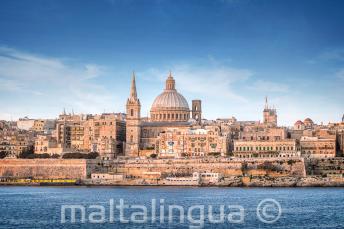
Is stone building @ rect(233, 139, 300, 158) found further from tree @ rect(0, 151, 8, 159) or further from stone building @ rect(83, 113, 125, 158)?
tree @ rect(0, 151, 8, 159)

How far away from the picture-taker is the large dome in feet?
306

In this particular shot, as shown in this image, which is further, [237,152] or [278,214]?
[237,152]

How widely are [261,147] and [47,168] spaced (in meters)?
19.6

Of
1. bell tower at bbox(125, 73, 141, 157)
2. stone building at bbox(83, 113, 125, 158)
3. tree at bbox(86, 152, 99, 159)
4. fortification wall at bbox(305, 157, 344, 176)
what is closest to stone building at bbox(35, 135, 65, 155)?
stone building at bbox(83, 113, 125, 158)

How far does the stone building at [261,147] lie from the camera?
78.7m

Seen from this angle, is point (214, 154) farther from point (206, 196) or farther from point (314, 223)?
point (314, 223)

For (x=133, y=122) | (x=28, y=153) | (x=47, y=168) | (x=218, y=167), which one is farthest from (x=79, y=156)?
(x=218, y=167)

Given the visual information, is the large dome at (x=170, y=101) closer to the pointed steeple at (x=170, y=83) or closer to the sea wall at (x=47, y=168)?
the pointed steeple at (x=170, y=83)

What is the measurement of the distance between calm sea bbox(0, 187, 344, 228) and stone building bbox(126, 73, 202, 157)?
21.5 metres

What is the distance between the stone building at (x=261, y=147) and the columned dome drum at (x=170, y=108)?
13.5 m

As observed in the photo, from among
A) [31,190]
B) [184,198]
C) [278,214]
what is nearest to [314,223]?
[278,214]

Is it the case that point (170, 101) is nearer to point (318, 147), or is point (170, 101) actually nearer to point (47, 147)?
point (47, 147)

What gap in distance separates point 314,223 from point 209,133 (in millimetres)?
41441

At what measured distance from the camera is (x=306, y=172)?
72312 millimetres
